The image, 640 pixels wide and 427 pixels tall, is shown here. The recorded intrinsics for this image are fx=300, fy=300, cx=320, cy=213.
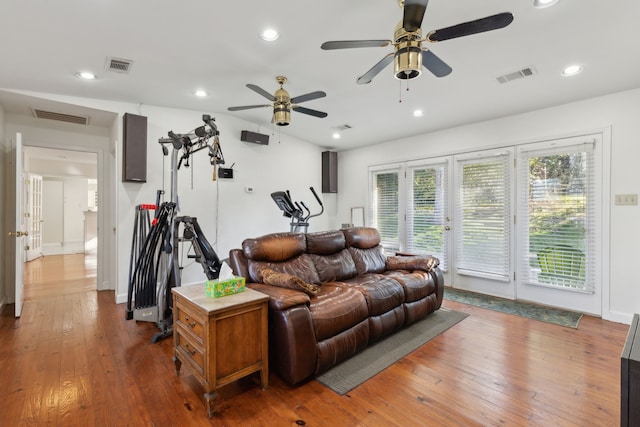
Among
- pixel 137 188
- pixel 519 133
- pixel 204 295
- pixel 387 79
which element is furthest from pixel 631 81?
pixel 137 188

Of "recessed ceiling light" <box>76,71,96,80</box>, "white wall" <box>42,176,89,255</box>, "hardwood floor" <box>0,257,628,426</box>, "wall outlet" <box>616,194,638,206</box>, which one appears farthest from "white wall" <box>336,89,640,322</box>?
"white wall" <box>42,176,89,255</box>

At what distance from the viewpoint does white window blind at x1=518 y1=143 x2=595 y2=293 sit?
3.54 m

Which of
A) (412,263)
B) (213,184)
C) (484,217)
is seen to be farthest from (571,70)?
(213,184)

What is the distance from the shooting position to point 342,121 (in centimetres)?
462

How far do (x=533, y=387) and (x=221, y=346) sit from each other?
216cm

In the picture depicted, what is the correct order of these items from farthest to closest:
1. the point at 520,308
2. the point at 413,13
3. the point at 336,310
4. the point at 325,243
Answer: the point at 520,308, the point at 325,243, the point at 336,310, the point at 413,13

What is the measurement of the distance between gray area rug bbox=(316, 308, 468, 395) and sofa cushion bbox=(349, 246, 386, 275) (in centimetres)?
77

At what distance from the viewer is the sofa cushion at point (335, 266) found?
322 centimetres

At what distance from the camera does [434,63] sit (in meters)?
2.09

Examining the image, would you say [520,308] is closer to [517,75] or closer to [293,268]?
[517,75]

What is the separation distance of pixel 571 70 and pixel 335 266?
3.02m

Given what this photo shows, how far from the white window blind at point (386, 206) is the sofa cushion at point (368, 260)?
168 cm

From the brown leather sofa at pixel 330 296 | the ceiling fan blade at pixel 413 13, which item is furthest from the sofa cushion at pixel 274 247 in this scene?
the ceiling fan blade at pixel 413 13

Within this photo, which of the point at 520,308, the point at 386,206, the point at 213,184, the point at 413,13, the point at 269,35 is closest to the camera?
the point at 413,13
